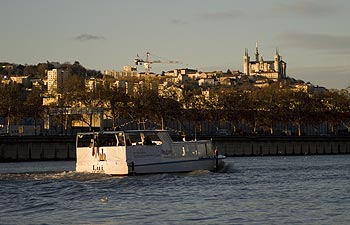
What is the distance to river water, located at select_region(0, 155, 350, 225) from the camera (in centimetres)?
4188

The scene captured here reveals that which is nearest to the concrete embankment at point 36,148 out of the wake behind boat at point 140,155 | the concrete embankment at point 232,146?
the concrete embankment at point 232,146

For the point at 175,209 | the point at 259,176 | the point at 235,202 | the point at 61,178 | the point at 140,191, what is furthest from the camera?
the point at 259,176

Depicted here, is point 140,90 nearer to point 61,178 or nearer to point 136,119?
point 136,119

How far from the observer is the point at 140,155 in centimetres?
7138

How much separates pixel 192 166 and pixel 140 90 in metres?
A: 119

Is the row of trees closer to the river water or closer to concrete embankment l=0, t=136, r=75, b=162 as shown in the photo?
concrete embankment l=0, t=136, r=75, b=162

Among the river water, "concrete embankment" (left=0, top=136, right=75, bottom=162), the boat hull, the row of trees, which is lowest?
the river water

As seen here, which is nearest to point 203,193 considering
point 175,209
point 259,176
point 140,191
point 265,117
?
point 140,191

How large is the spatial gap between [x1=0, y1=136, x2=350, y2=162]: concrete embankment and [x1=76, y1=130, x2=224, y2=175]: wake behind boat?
60.7m

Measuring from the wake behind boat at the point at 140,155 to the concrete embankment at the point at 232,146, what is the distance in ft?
199

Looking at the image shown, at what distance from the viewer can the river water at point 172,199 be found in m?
41.9

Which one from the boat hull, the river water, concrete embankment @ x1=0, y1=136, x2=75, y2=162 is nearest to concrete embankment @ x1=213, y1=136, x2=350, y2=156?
concrete embankment @ x1=0, y1=136, x2=75, y2=162

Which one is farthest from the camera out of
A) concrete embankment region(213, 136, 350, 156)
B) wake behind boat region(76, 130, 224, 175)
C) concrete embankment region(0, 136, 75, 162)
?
concrete embankment region(213, 136, 350, 156)

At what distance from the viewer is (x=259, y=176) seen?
73562 millimetres
